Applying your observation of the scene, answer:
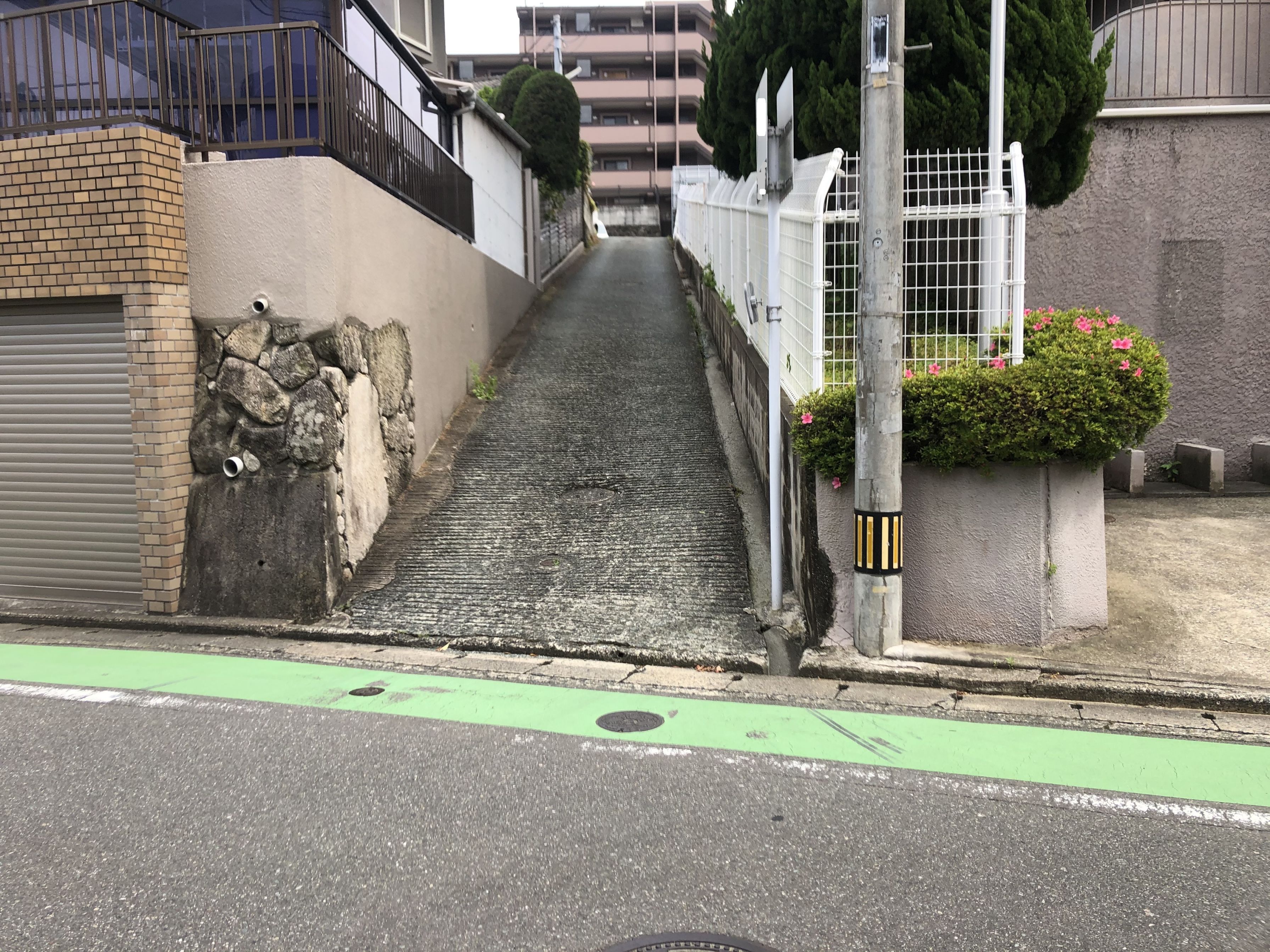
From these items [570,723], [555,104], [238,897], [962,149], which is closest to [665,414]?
[962,149]

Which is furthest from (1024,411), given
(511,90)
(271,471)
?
(511,90)

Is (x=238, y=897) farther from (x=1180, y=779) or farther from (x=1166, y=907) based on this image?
(x=1180, y=779)

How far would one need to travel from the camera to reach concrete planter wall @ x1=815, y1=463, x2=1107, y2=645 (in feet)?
18.0

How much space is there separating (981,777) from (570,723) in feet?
6.33

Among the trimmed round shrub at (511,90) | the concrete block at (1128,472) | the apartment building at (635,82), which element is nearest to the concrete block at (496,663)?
the concrete block at (1128,472)

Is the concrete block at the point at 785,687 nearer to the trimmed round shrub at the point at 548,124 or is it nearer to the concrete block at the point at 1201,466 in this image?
the concrete block at the point at 1201,466

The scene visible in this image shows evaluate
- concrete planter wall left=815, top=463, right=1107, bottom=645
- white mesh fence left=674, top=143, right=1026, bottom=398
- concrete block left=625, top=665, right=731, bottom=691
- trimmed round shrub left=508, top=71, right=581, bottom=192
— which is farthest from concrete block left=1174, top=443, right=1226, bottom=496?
trimmed round shrub left=508, top=71, right=581, bottom=192

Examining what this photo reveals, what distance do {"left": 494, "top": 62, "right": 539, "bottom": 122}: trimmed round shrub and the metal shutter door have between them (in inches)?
548

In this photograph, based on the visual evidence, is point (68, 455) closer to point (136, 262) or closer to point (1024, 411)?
point (136, 262)

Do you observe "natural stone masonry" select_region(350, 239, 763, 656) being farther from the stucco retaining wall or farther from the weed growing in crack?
the stucco retaining wall

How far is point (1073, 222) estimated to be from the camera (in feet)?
31.2

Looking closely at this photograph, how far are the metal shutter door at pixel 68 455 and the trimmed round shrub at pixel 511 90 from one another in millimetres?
13914

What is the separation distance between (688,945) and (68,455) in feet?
20.5

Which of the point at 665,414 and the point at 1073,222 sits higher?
the point at 1073,222
